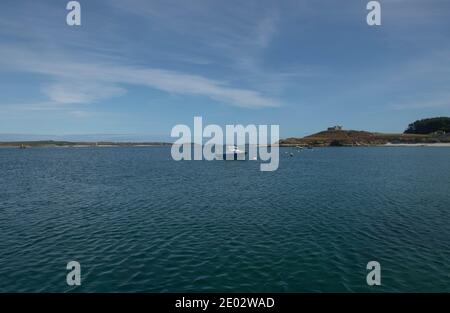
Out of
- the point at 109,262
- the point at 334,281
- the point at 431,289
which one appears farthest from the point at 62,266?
the point at 431,289

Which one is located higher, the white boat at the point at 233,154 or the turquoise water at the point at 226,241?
the white boat at the point at 233,154

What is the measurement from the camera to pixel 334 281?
78.8ft

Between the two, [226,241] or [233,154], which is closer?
[226,241]

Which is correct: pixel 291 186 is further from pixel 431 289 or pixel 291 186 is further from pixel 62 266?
pixel 62 266

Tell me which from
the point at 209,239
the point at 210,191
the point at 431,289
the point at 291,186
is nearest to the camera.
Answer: the point at 431,289

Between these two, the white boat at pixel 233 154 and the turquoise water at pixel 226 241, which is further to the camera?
the white boat at pixel 233 154

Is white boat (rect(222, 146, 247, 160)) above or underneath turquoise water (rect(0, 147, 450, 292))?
above

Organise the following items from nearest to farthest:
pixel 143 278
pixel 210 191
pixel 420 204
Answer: pixel 143 278
pixel 420 204
pixel 210 191

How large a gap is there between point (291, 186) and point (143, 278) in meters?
51.4

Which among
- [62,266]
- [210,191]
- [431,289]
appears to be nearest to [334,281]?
[431,289]

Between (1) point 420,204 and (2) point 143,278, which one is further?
(1) point 420,204

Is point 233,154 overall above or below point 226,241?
above

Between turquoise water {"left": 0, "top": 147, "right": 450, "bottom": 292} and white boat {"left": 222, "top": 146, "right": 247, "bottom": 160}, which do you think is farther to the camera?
white boat {"left": 222, "top": 146, "right": 247, "bottom": 160}
